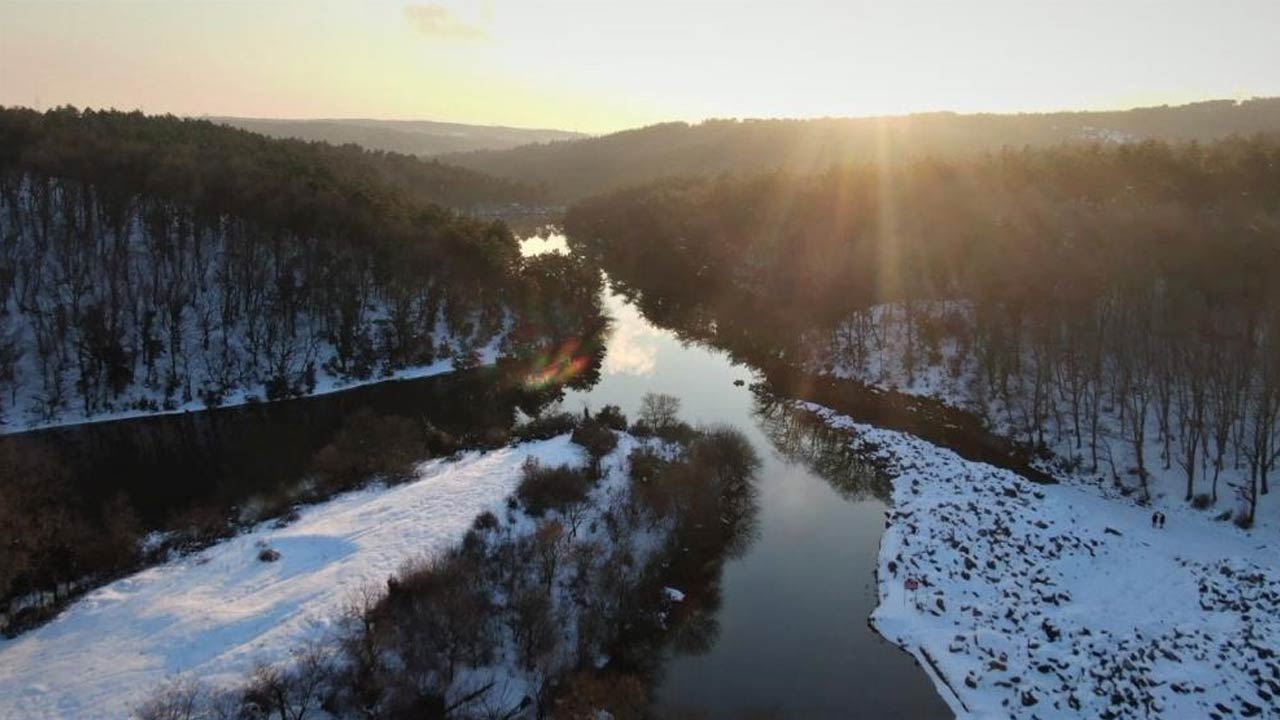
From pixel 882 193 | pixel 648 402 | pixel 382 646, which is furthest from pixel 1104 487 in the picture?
pixel 882 193

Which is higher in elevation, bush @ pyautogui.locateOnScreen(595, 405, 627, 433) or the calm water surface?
bush @ pyautogui.locateOnScreen(595, 405, 627, 433)

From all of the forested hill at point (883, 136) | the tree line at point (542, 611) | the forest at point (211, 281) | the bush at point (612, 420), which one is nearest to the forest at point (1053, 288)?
the tree line at point (542, 611)

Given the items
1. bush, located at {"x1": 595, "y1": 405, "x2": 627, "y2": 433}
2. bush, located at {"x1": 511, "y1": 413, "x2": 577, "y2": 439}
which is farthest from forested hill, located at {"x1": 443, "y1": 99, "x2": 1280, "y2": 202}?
bush, located at {"x1": 511, "y1": 413, "x2": 577, "y2": 439}

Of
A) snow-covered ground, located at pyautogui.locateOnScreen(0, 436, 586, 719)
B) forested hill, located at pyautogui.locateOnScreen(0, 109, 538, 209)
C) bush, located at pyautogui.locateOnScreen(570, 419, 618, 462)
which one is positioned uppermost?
forested hill, located at pyautogui.locateOnScreen(0, 109, 538, 209)

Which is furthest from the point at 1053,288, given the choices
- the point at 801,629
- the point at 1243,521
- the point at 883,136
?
the point at 883,136

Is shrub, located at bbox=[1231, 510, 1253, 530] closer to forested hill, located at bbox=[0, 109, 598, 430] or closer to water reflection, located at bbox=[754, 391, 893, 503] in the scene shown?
water reflection, located at bbox=[754, 391, 893, 503]

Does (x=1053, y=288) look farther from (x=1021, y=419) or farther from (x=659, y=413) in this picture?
(x=659, y=413)
